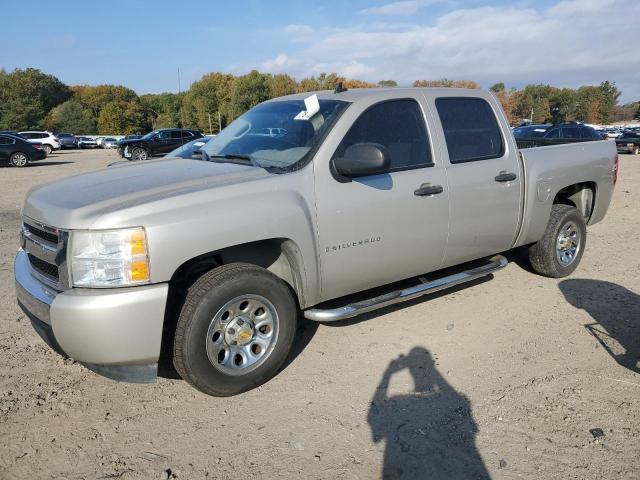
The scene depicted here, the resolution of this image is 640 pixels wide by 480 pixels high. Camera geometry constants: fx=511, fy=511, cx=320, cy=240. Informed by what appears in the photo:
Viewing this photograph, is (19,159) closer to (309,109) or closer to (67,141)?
(309,109)

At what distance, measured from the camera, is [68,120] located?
263ft

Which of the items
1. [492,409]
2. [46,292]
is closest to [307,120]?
[46,292]

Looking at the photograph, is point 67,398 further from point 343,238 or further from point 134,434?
point 343,238

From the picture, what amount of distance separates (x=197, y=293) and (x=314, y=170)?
114 cm

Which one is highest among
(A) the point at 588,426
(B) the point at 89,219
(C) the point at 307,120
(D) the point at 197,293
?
(C) the point at 307,120

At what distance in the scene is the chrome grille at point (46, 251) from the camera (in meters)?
2.92

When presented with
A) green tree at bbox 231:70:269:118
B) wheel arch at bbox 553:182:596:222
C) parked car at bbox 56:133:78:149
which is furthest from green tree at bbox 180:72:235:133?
wheel arch at bbox 553:182:596:222

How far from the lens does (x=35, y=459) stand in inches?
108

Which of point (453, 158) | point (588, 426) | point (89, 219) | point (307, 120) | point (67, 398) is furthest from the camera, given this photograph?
point (453, 158)

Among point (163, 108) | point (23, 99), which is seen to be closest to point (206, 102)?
point (163, 108)

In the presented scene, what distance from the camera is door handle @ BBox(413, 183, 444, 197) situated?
3954 mm

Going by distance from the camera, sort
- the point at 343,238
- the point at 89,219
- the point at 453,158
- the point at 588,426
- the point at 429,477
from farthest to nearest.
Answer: the point at 453,158 → the point at 343,238 → the point at 588,426 → the point at 89,219 → the point at 429,477

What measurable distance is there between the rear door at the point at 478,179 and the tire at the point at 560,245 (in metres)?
0.71

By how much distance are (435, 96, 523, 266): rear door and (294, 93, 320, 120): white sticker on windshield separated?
1067mm
